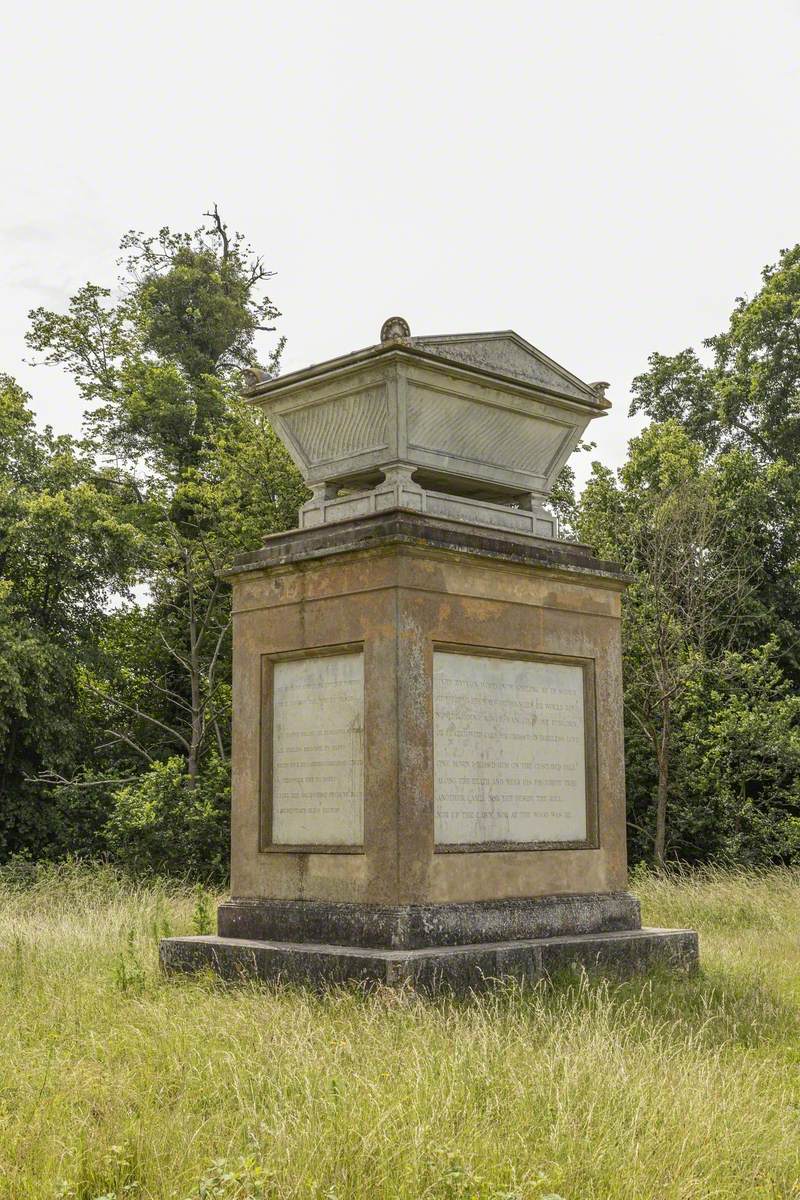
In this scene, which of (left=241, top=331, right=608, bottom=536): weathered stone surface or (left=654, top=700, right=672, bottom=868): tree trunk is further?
(left=654, top=700, right=672, bottom=868): tree trunk

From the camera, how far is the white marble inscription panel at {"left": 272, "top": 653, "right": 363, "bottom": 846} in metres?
8.46

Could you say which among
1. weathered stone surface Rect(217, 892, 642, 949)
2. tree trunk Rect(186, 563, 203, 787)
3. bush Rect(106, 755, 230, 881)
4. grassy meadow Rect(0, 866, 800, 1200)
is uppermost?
tree trunk Rect(186, 563, 203, 787)

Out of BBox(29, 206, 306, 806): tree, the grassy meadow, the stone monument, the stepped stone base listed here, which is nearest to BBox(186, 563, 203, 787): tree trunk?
BBox(29, 206, 306, 806): tree

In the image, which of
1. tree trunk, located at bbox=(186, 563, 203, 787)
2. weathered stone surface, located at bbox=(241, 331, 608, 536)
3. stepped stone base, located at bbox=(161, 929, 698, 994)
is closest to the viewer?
Answer: stepped stone base, located at bbox=(161, 929, 698, 994)

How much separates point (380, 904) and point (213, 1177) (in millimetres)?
3665

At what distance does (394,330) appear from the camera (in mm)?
8648

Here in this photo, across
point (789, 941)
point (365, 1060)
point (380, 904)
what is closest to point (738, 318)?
point (789, 941)

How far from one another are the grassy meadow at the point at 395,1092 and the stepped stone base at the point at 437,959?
0.16 meters

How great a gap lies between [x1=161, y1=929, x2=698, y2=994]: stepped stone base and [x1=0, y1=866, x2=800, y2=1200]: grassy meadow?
0.54 ft

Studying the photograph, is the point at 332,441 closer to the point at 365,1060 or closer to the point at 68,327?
the point at 365,1060

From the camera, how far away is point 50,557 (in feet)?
70.9

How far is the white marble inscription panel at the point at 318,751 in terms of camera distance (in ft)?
27.8

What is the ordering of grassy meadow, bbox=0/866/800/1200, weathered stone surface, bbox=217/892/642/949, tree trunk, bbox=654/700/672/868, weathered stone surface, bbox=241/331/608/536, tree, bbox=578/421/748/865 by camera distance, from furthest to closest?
1. tree, bbox=578/421/748/865
2. tree trunk, bbox=654/700/672/868
3. weathered stone surface, bbox=241/331/608/536
4. weathered stone surface, bbox=217/892/642/949
5. grassy meadow, bbox=0/866/800/1200

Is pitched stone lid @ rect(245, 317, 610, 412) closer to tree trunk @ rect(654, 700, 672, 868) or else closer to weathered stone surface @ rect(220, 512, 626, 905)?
weathered stone surface @ rect(220, 512, 626, 905)
